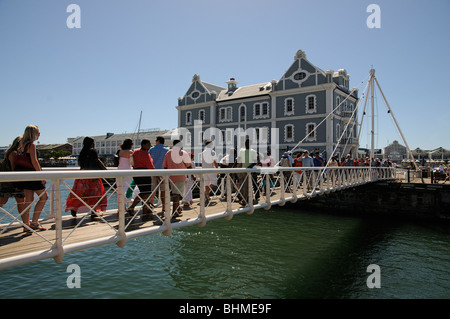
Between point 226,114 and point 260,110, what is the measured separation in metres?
5.12

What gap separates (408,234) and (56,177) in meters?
16.5

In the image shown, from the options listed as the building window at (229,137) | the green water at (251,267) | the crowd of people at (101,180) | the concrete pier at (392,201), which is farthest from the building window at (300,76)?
the crowd of people at (101,180)

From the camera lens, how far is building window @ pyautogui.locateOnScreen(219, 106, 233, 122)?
39.0 m

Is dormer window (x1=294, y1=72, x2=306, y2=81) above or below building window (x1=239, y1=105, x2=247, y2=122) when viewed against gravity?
above

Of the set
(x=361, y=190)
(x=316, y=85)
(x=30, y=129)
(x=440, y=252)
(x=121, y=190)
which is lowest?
Result: (x=440, y=252)

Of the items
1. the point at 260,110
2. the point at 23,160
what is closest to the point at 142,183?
the point at 23,160

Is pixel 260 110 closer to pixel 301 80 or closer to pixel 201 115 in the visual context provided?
pixel 301 80

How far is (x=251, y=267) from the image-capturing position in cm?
973

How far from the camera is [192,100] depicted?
4269 cm

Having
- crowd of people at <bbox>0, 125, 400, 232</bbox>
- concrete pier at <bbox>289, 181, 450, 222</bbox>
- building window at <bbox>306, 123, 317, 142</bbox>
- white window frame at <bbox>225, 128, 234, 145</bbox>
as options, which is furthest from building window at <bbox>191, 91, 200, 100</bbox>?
crowd of people at <bbox>0, 125, 400, 232</bbox>

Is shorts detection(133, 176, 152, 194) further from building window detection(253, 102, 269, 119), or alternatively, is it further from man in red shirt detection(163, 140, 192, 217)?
building window detection(253, 102, 269, 119)

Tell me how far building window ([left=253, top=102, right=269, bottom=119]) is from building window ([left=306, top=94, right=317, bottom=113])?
5.17 m
